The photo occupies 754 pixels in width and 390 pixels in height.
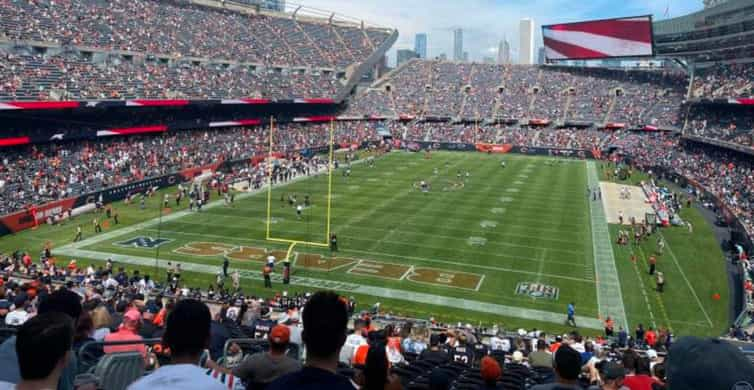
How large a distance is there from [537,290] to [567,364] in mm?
19650

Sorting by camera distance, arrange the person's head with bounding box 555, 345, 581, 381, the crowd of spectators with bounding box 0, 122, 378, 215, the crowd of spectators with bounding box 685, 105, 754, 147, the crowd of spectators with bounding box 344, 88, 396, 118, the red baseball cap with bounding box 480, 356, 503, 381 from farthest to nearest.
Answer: the crowd of spectators with bounding box 344, 88, 396, 118
the crowd of spectators with bounding box 685, 105, 754, 147
the crowd of spectators with bounding box 0, 122, 378, 215
the red baseball cap with bounding box 480, 356, 503, 381
the person's head with bounding box 555, 345, 581, 381

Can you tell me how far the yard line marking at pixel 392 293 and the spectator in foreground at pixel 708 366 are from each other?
18.7m

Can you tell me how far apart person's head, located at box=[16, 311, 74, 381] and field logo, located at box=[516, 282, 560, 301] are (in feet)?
68.8

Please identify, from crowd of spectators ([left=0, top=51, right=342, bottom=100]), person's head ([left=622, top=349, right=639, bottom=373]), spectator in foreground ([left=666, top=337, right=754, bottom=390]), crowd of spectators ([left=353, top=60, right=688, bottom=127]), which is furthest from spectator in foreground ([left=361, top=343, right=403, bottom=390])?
crowd of spectators ([left=353, top=60, right=688, bottom=127])

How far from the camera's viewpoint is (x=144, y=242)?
28.8m

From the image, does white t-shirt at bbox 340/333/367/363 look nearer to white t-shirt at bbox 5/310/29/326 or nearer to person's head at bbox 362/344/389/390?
white t-shirt at bbox 5/310/29/326

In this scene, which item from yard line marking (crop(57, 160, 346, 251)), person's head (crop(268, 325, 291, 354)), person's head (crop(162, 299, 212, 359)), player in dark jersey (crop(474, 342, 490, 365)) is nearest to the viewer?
person's head (crop(162, 299, 212, 359))

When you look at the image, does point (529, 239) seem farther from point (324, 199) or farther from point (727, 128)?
point (727, 128)

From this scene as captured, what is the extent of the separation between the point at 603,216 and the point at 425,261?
15272mm

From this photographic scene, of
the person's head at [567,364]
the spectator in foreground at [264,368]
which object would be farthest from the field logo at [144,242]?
the person's head at [567,364]

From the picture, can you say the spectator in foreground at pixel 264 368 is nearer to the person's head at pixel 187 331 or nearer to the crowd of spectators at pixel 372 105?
the person's head at pixel 187 331

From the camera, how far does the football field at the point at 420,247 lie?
22.5m

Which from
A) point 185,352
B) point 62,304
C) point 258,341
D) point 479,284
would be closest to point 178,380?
point 185,352

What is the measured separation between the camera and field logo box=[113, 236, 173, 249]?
28.2m
